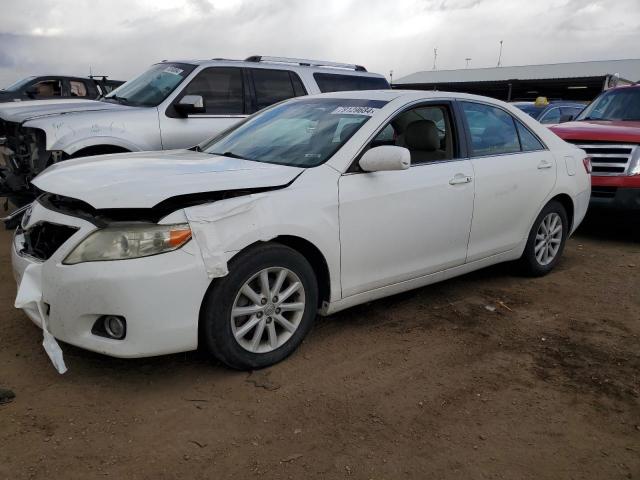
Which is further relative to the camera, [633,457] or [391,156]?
[391,156]

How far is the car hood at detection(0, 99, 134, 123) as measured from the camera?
5891 millimetres

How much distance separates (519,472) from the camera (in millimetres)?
2465

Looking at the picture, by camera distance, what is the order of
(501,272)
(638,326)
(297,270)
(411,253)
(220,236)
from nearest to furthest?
(220,236), (297,270), (411,253), (638,326), (501,272)

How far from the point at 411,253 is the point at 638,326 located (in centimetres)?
183

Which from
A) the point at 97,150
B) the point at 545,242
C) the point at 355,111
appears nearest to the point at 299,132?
the point at 355,111

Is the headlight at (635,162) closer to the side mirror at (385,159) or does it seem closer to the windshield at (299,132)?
the windshield at (299,132)

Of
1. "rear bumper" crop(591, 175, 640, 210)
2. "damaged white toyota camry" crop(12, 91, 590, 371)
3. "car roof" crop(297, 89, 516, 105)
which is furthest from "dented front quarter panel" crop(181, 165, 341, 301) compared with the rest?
"rear bumper" crop(591, 175, 640, 210)

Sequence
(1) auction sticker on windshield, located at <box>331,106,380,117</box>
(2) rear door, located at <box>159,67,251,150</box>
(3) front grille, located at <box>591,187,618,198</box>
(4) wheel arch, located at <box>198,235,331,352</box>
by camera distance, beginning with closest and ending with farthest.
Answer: (4) wheel arch, located at <box>198,235,331,352</box> < (1) auction sticker on windshield, located at <box>331,106,380,117</box> < (2) rear door, located at <box>159,67,251,150</box> < (3) front grille, located at <box>591,187,618,198</box>

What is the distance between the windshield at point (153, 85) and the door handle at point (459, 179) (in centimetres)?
367

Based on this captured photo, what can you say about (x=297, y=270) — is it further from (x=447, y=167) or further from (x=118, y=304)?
(x=447, y=167)

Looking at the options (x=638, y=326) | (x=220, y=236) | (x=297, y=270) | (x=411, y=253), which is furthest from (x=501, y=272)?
(x=220, y=236)

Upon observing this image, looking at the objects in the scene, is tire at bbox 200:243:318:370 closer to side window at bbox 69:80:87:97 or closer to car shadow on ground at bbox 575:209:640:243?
car shadow on ground at bbox 575:209:640:243

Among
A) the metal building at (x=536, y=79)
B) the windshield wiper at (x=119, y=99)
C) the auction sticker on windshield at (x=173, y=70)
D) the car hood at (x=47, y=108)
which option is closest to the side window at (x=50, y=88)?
the car hood at (x=47, y=108)

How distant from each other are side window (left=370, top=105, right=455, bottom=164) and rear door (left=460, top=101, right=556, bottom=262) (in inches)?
8.2
